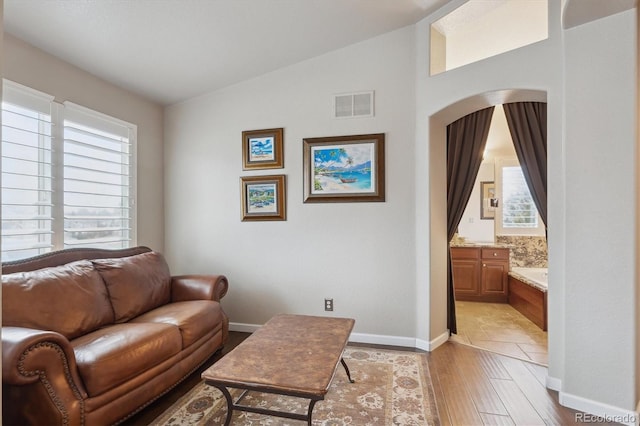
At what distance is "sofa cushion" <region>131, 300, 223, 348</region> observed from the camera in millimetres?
2484

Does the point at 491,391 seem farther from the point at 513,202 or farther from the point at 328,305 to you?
the point at 513,202

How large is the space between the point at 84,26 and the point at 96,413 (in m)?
2.55

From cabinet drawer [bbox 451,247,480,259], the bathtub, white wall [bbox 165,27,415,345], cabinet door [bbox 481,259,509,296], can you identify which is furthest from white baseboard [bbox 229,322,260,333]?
cabinet door [bbox 481,259,509,296]

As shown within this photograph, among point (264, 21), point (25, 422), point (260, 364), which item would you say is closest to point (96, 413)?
point (25, 422)

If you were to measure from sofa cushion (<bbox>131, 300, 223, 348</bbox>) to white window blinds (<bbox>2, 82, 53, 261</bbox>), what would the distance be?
99 centimetres

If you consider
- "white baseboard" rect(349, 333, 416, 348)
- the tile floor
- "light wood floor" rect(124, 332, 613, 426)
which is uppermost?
"white baseboard" rect(349, 333, 416, 348)

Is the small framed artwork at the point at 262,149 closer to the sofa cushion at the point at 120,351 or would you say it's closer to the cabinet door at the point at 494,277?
the sofa cushion at the point at 120,351

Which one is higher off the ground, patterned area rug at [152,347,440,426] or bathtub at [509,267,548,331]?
bathtub at [509,267,548,331]

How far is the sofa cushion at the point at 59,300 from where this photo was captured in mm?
2037

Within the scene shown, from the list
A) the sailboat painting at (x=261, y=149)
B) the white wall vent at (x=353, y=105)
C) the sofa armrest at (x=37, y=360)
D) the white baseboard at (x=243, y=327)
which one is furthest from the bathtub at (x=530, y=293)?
the sofa armrest at (x=37, y=360)

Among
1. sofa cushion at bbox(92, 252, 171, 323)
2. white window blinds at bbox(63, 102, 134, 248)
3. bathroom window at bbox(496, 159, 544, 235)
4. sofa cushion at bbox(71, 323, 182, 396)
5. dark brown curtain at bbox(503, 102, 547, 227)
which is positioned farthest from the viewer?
bathroom window at bbox(496, 159, 544, 235)

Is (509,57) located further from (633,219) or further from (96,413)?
(96,413)

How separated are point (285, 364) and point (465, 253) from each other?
12.2 feet

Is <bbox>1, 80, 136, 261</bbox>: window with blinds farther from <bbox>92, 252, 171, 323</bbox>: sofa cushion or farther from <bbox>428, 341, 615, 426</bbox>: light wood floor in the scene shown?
<bbox>428, 341, 615, 426</bbox>: light wood floor
